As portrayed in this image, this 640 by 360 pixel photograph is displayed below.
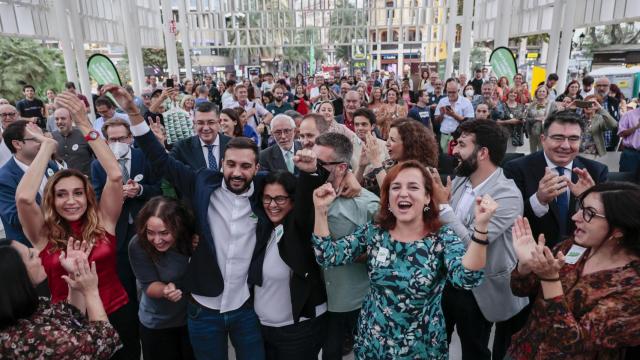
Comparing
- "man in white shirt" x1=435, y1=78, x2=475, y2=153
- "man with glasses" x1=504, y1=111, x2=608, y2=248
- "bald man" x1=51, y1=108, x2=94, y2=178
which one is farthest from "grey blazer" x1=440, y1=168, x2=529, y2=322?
"man in white shirt" x1=435, y1=78, x2=475, y2=153

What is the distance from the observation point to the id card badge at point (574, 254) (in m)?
1.77

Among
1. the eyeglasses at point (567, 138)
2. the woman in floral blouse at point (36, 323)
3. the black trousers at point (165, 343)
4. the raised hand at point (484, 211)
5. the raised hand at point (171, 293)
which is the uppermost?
the eyeglasses at point (567, 138)

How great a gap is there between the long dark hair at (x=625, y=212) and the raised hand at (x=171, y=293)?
2146 millimetres

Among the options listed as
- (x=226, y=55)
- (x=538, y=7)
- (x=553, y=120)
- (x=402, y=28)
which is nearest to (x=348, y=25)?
(x=402, y=28)

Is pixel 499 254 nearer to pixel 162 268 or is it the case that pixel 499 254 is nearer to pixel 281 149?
pixel 162 268

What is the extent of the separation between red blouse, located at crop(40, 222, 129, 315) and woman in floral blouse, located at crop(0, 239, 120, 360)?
0.56 m

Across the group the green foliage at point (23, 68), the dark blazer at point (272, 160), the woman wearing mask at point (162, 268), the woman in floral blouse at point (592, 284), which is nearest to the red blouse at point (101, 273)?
the woman wearing mask at point (162, 268)

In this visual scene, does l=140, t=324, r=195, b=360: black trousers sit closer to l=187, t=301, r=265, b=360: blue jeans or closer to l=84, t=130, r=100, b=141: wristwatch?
l=187, t=301, r=265, b=360: blue jeans

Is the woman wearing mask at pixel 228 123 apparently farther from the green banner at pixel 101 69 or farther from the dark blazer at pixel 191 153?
the green banner at pixel 101 69

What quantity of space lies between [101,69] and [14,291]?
28.3 feet

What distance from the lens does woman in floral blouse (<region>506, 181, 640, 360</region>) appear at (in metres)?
1.54

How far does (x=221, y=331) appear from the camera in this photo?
2.31 metres

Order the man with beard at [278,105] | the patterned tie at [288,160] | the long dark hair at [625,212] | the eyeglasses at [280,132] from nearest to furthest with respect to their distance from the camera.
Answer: the long dark hair at [625,212] < the patterned tie at [288,160] < the eyeglasses at [280,132] < the man with beard at [278,105]

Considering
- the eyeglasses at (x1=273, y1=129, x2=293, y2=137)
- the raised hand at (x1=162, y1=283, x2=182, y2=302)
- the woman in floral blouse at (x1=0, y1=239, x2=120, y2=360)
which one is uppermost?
the eyeglasses at (x1=273, y1=129, x2=293, y2=137)
